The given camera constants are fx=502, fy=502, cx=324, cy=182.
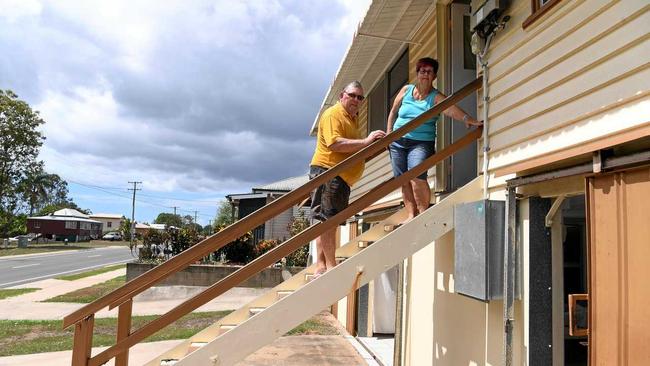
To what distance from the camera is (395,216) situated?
4746mm

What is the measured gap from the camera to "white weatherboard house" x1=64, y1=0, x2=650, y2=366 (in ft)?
8.13

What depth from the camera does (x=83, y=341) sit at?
313 centimetres

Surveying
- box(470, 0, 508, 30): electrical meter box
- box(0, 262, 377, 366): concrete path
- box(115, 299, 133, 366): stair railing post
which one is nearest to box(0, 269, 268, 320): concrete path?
box(0, 262, 377, 366): concrete path

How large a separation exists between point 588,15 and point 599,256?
1.36 m

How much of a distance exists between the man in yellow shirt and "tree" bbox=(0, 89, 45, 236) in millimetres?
46127

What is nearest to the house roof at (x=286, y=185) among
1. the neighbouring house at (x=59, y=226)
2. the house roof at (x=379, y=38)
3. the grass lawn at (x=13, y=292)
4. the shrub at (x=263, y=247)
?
the shrub at (x=263, y=247)

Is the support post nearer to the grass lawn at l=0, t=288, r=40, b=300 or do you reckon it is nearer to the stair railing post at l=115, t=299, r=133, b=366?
the stair railing post at l=115, t=299, r=133, b=366

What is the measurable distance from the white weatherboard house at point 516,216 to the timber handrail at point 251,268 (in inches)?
0.4

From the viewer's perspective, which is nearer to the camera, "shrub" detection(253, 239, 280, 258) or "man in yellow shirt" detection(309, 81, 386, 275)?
"man in yellow shirt" detection(309, 81, 386, 275)

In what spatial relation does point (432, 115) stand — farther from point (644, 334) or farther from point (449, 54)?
point (644, 334)

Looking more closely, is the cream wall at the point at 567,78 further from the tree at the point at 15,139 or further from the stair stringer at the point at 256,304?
the tree at the point at 15,139

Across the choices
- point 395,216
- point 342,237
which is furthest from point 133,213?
point 395,216

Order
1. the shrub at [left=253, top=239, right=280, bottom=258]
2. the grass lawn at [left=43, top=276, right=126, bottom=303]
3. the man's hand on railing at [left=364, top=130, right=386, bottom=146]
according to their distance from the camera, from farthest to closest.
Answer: the shrub at [left=253, top=239, right=280, bottom=258] → the grass lawn at [left=43, top=276, right=126, bottom=303] → the man's hand on railing at [left=364, top=130, right=386, bottom=146]

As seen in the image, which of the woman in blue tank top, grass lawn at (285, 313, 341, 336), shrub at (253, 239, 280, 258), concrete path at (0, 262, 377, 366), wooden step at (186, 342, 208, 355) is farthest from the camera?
shrub at (253, 239, 280, 258)
